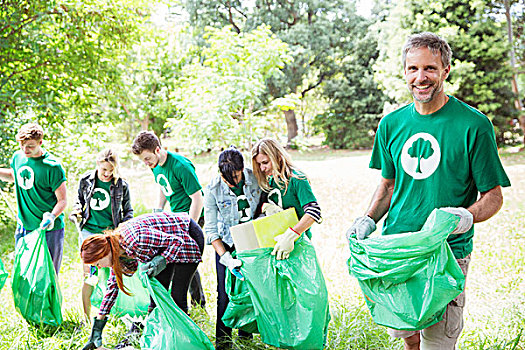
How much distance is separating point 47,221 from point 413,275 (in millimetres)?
2445

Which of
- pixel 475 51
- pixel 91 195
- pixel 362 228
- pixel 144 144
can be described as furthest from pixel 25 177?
pixel 475 51

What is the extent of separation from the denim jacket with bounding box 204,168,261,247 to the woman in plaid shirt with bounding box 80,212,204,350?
0.36 feet

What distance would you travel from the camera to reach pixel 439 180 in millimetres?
1679

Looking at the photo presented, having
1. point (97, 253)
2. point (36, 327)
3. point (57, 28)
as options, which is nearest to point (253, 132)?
point (57, 28)

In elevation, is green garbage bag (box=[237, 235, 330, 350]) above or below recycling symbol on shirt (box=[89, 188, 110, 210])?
below

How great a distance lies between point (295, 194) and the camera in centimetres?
258

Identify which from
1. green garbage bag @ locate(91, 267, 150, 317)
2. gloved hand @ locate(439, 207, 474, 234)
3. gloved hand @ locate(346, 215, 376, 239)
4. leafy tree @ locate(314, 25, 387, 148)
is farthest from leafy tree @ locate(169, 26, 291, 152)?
leafy tree @ locate(314, 25, 387, 148)

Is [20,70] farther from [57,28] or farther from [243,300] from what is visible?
[243,300]

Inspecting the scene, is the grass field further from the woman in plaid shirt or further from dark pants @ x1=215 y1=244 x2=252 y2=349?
the woman in plaid shirt

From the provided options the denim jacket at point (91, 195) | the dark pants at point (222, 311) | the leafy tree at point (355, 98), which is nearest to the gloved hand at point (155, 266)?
the dark pants at point (222, 311)

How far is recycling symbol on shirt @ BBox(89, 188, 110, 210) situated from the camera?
10.5 feet

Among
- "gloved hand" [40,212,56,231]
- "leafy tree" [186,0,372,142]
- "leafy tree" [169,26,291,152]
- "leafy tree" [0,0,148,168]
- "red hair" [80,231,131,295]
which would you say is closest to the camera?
"red hair" [80,231,131,295]

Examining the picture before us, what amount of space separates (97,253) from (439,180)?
4.99 feet

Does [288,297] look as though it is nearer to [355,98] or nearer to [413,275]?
[413,275]
